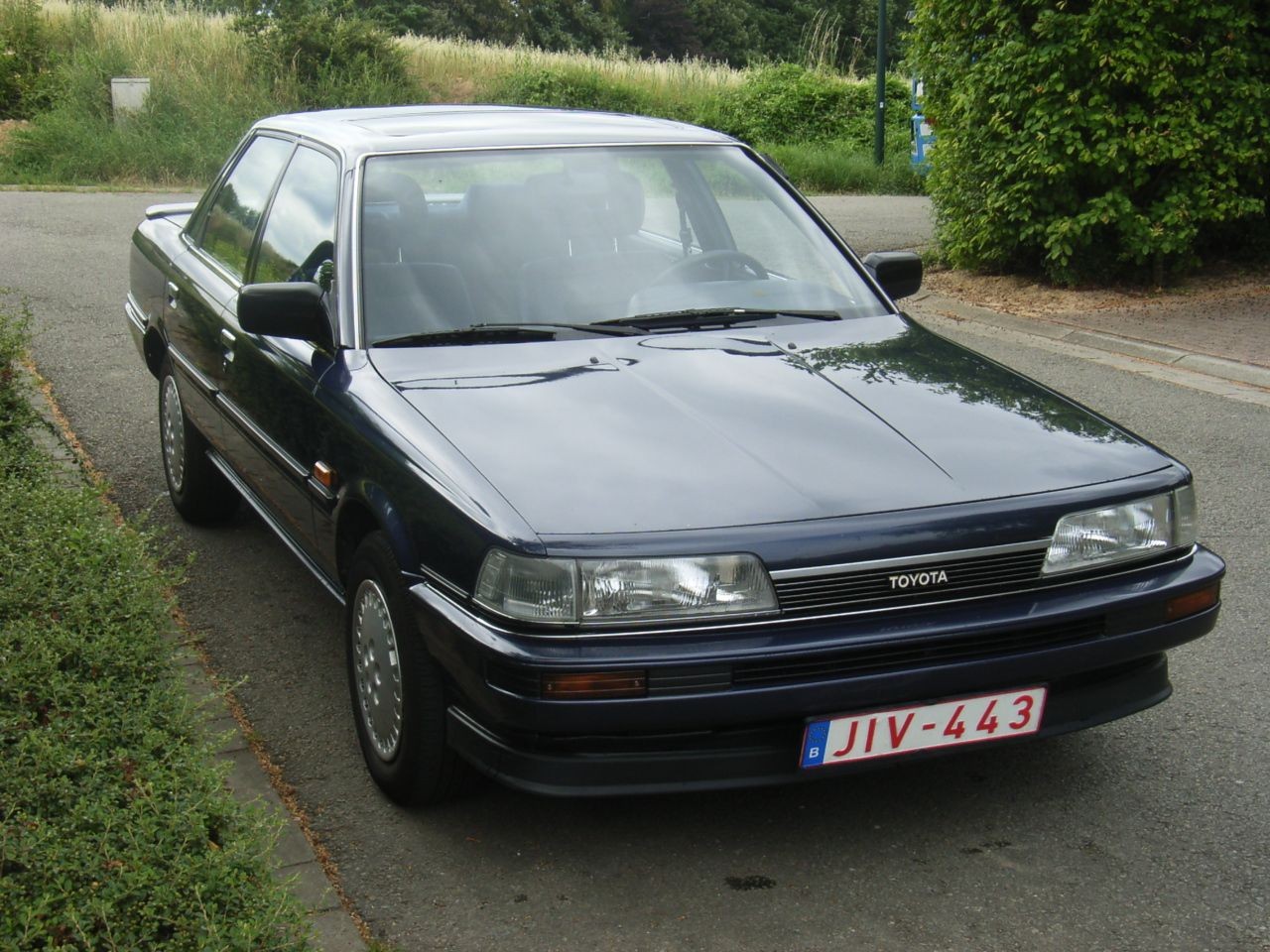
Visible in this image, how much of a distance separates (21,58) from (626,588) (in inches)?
959

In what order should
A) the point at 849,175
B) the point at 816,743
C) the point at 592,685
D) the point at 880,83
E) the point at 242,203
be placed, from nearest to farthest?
1. the point at 592,685
2. the point at 816,743
3. the point at 242,203
4. the point at 880,83
5. the point at 849,175

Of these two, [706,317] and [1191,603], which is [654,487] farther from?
[1191,603]

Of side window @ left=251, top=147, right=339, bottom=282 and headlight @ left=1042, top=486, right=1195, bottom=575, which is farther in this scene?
side window @ left=251, top=147, right=339, bottom=282

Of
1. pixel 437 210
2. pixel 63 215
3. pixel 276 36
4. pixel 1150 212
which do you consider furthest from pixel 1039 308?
pixel 276 36

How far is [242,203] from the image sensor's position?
5.57 meters

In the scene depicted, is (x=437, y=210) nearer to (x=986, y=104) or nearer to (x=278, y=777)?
(x=278, y=777)

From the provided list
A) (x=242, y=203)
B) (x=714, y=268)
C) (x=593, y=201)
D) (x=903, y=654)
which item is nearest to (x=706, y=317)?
(x=714, y=268)

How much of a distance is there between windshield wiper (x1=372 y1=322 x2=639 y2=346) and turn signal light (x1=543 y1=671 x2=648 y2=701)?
141 centimetres

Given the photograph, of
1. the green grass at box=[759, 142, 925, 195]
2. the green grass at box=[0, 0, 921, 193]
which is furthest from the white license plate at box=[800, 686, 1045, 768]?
the green grass at box=[759, 142, 925, 195]

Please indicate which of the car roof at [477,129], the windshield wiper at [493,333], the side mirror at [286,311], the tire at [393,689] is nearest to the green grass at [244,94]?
the car roof at [477,129]

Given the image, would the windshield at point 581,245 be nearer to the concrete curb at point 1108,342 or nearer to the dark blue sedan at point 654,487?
the dark blue sedan at point 654,487

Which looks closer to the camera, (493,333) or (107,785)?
(107,785)

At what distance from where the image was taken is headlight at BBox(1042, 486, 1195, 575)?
3367mm

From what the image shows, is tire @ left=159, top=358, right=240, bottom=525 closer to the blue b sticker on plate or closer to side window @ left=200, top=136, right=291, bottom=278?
side window @ left=200, top=136, right=291, bottom=278
